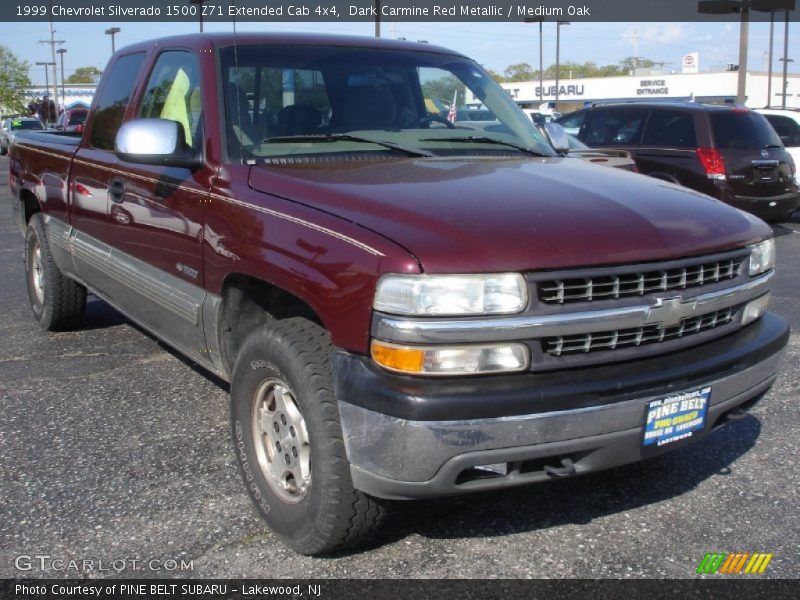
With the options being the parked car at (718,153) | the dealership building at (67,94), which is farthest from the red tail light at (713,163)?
the dealership building at (67,94)

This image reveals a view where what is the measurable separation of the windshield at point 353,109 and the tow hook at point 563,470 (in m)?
1.54

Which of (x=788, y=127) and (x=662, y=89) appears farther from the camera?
(x=662, y=89)

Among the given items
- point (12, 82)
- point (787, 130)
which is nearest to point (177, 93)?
point (787, 130)

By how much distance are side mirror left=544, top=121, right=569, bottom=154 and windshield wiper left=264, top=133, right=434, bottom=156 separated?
106cm

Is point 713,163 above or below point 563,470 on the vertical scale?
above

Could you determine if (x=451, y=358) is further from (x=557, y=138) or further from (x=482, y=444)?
(x=557, y=138)

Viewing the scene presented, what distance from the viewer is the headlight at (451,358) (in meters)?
2.64

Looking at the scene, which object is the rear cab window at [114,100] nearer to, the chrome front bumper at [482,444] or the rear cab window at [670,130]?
the chrome front bumper at [482,444]

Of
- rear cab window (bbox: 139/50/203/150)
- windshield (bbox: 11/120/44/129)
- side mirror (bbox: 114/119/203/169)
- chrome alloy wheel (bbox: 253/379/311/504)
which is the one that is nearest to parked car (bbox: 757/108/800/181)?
rear cab window (bbox: 139/50/203/150)

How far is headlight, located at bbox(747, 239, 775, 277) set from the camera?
11.1 ft

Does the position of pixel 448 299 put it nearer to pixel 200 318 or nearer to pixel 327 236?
pixel 327 236

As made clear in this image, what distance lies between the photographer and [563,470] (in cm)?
280

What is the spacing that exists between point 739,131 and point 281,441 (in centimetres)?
963

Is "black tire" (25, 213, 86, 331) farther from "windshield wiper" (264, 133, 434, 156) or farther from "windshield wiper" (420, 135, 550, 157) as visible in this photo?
"windshield wiper" (420, 135, 550, 157)
